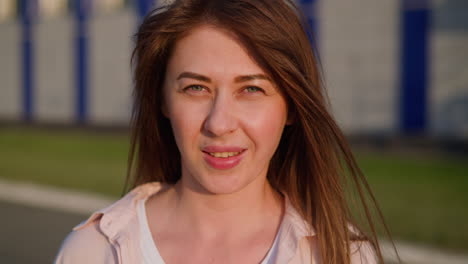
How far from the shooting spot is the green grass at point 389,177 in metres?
7.24

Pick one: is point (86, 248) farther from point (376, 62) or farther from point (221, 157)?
point (376, 62)

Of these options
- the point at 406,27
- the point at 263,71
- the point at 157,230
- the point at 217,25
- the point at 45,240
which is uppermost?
the point at 406,27

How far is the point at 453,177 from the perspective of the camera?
35.6 feet

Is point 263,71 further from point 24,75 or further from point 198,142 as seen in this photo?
point 24,75

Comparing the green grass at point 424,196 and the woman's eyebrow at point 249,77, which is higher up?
the woman's eyebrow at point 249,77

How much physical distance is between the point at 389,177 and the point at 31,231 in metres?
6.30

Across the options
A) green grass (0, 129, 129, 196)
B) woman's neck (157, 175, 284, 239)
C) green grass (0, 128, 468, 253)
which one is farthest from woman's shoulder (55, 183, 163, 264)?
green grass (0, 129, 129, 196)

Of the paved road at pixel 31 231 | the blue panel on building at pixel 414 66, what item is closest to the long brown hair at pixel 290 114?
the paved road at pixel 31 231

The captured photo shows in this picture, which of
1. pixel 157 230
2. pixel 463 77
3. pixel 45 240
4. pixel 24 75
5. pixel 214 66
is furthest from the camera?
pixel 24 75

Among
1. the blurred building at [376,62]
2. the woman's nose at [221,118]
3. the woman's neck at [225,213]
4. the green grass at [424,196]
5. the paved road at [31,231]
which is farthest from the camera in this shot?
the blurred building at [376,62]

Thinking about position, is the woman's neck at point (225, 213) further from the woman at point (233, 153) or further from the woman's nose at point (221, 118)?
the woman's nose at point (221, 118)

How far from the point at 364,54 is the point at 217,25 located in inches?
583

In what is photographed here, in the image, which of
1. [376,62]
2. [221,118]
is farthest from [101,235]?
[376,62]

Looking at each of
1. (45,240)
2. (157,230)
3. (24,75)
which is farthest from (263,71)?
(24,75)
